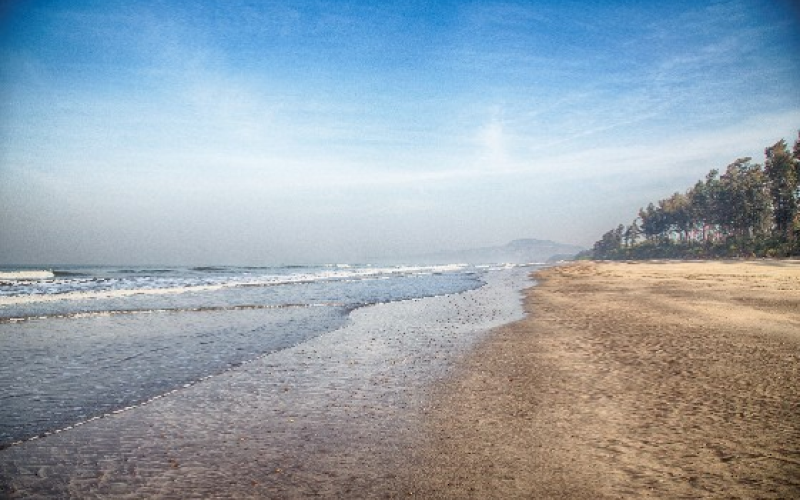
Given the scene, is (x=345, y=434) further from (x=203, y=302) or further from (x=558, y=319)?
(x=203, y=302)

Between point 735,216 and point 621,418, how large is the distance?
111 metres

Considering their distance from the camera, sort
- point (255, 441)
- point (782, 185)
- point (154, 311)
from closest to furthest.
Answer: point (255, 441) < point (154, 311) < point (782, 185)

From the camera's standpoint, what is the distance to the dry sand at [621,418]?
419cm

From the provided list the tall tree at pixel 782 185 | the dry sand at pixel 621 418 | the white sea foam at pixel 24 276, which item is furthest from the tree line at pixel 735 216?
the white sea foam at pixel 24 276

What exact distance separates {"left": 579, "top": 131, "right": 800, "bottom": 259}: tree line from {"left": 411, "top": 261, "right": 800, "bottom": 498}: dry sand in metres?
77.3

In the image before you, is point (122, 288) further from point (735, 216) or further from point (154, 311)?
point (735, 216)

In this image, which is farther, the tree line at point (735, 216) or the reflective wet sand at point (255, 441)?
the tree line at point (735, 216)

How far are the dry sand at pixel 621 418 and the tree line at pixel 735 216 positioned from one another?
7726 centimetres

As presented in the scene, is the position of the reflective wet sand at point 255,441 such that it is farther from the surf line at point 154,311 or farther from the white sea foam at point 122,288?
the white sea foam at point 122,288

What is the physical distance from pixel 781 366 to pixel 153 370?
44.4 feet

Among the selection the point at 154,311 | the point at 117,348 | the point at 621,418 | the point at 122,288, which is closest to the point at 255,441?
the point at 621,418

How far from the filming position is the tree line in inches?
2800

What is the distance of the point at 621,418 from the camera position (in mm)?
5934

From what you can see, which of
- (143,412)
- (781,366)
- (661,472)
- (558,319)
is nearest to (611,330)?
(558,319)
